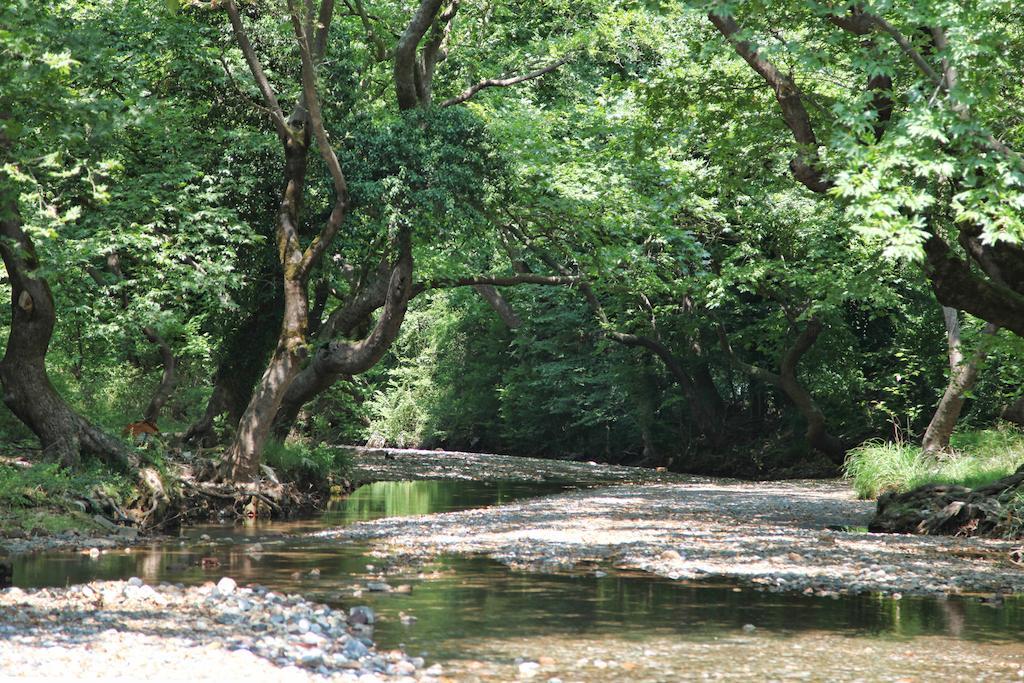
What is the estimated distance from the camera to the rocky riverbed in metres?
5.93

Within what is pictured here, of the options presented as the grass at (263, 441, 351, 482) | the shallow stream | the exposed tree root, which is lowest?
the shallow stream

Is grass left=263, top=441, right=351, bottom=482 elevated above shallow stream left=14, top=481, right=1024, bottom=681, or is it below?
above

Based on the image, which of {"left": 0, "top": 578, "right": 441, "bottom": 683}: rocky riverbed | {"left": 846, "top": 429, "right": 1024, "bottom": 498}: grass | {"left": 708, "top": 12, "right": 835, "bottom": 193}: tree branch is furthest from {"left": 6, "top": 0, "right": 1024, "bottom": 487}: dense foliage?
{"left": 0, "top": 578, "right": 441, "bottom": 683}: rocky riverbed

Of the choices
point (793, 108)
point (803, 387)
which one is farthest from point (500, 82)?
point (803, 387)

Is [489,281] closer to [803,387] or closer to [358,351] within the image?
[358,351]

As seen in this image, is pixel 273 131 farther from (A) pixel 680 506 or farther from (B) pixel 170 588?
(B) pixel 170 588

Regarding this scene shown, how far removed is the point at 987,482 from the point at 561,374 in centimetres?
2517

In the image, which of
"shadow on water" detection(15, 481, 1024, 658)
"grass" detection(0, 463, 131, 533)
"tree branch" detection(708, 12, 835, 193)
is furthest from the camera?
"grass" detection(0, 463, 131, 533)

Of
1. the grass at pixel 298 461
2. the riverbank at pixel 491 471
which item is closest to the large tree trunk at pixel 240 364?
the grass at pixel 298 461

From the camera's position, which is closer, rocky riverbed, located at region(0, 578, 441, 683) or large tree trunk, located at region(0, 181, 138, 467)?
rocky riverbed, located at region(0, 578, 441, 683)

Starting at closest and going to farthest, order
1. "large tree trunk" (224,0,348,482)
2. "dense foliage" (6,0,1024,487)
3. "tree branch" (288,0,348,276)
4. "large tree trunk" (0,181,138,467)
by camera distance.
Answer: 1. "dense foliage" (6,0,1024,487)
2. "large tree trunk" (0,181,138,467)
3. "tree branch" (288,0,348,276)
4. "large tree trunk" (224,0,348,482)

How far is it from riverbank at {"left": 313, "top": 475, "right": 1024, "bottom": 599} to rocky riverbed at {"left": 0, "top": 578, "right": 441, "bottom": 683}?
3.38 m

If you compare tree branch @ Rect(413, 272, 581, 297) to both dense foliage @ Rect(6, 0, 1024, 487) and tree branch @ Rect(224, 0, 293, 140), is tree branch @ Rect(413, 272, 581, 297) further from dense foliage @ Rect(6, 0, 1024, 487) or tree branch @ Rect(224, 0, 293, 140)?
tree branch @ Rect(224, 0, 293, 140)

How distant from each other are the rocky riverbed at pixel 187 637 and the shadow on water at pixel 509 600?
1.63 feet
